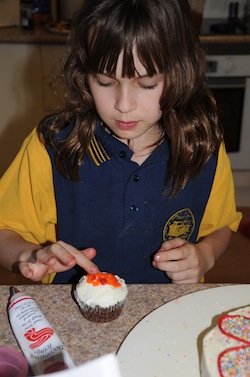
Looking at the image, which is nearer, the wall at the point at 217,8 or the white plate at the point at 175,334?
the white plate at the point at 175,334

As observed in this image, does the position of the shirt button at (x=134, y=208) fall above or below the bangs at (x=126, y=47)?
below

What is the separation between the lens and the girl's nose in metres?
0.87

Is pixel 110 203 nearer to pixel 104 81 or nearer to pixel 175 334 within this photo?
pixel 104 81

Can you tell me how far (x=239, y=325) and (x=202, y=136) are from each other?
1.41 feet

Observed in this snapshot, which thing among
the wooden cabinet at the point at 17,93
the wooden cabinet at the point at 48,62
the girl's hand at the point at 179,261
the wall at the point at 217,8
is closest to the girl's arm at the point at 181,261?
the girl's hand at the point at 179,261

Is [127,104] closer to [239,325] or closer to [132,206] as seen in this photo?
[132,206]

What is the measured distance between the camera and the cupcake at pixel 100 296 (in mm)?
762

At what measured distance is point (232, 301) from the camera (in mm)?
819

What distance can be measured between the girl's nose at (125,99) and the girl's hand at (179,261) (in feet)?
0.80

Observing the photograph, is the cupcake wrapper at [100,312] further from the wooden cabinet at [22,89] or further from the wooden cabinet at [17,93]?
the wooden cabinet at [17,93]

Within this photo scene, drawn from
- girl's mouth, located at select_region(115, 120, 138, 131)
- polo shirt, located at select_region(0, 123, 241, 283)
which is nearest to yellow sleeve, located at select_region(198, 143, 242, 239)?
polo shirt, located at select_region(0, 123, 241, 283)

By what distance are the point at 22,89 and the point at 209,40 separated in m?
0.97

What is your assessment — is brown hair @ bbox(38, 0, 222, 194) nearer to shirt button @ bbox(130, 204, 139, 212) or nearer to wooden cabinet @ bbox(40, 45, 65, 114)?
shirt button @ bbox(130, 204, 139, 212)

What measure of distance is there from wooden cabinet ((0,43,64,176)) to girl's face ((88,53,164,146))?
65.8 inches
